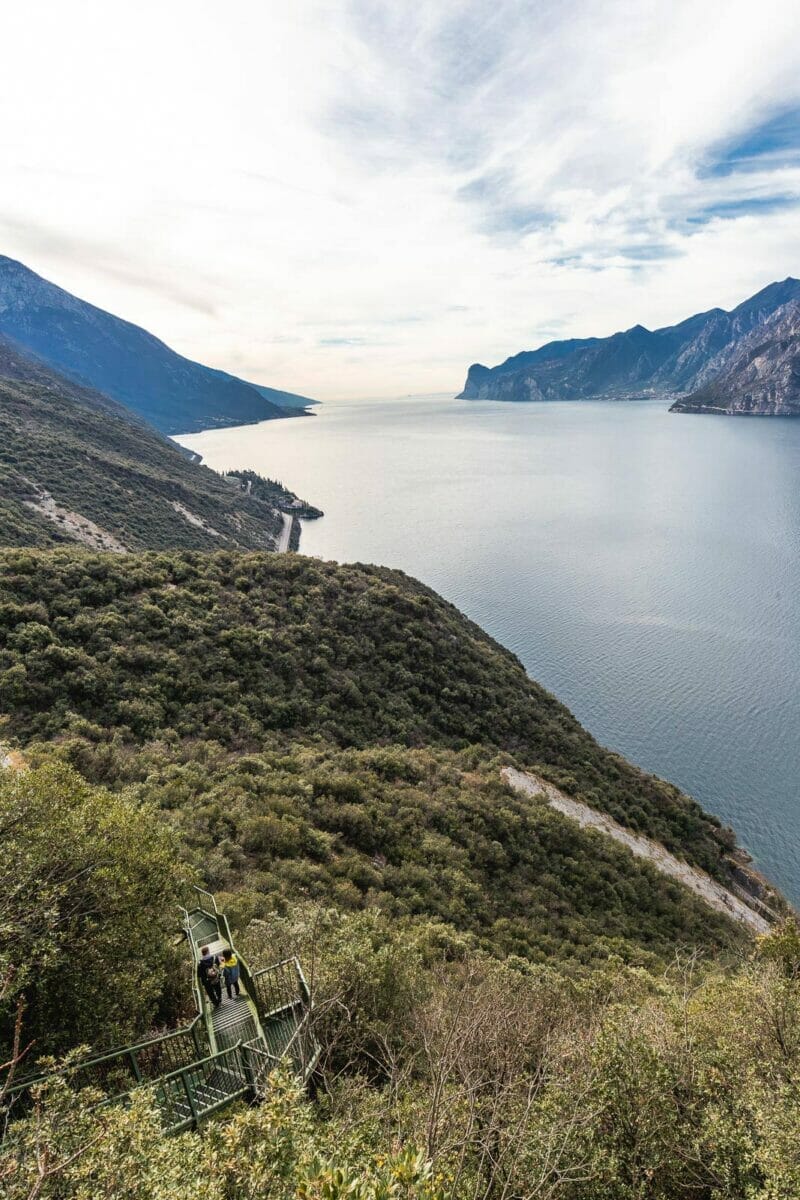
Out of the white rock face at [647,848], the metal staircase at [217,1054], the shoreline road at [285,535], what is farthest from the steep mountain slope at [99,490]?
the metal staircase at [217,1054]

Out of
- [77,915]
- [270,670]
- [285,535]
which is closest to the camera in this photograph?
[77,915]

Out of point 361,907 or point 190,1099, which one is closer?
point 190,1099

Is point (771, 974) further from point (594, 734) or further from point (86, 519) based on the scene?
point (86, 519)

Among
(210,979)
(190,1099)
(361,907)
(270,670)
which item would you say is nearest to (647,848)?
(361,907)

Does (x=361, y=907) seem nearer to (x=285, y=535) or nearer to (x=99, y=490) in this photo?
(x=99, y=490)

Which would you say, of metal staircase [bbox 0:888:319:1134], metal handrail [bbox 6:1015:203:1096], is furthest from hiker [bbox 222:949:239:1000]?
metal handrail [bbox 6:1015:203:1096]

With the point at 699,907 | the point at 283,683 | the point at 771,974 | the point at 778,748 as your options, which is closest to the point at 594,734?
the point at 778,748
